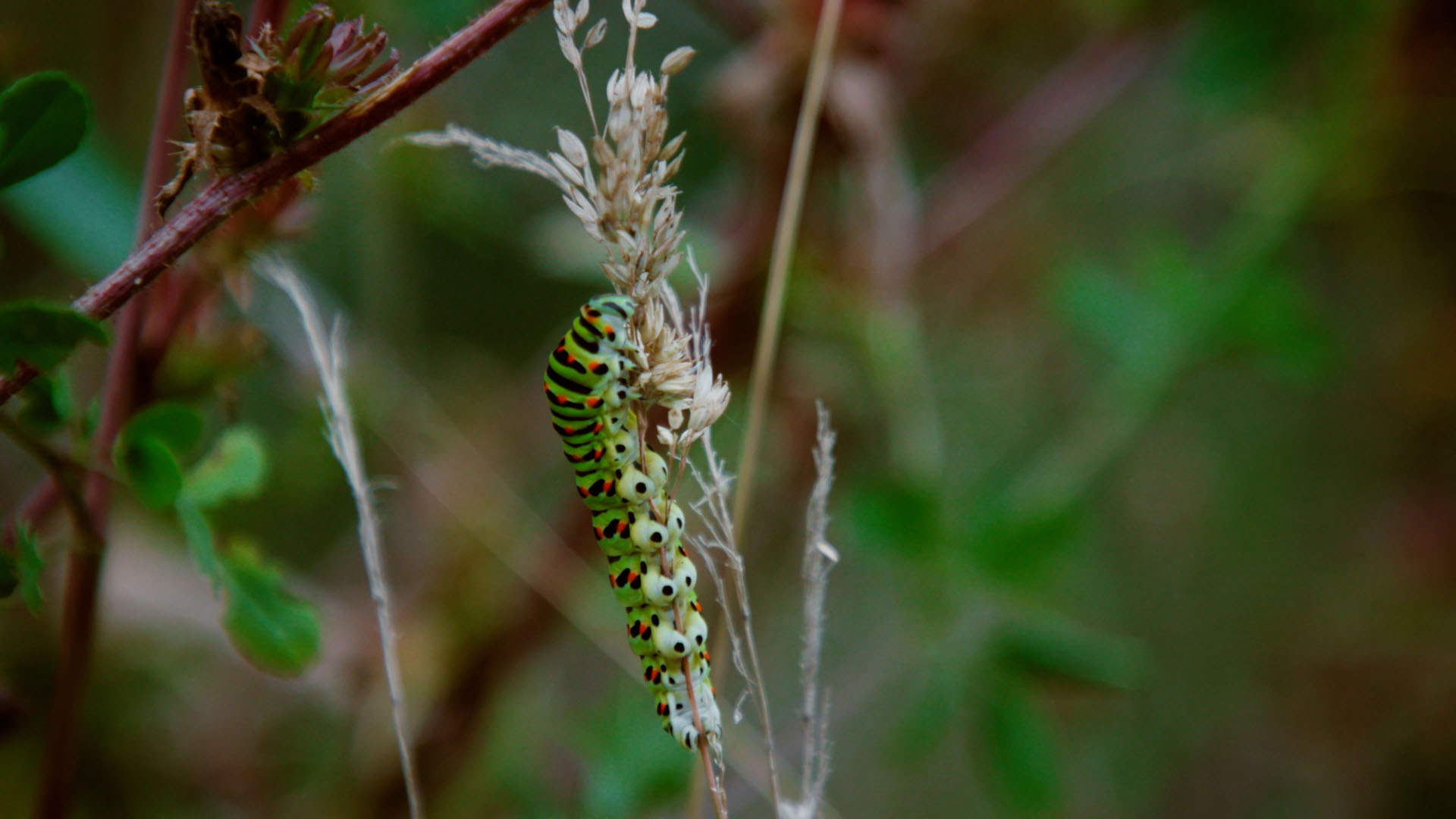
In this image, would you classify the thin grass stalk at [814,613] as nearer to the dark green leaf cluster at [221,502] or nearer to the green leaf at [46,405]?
the dark green leaf cluster at [221,502]

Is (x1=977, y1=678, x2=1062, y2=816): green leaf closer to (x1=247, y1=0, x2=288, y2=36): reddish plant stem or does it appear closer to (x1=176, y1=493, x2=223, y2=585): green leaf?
(x1=176, y1=493, x2=223, y2=585): green leaf

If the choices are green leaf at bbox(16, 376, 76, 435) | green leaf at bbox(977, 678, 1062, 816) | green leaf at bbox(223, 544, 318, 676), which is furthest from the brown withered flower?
green leaf at bbox(977, 678, 1062, 816)

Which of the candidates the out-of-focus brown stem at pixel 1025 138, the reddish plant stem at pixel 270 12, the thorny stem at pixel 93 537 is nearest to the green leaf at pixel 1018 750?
the out-of-focus brown stem at pixel 1025 138

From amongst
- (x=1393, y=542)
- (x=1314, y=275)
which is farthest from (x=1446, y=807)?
(x=1314, y=275)

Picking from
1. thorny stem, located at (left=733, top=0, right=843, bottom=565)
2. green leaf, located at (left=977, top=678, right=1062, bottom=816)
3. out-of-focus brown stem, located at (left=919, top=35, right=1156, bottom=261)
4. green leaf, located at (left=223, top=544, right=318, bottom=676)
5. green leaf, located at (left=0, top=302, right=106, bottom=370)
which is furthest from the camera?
out-of-focus brown stem, located at (left=919, top=35, right=1156, bottom=261)

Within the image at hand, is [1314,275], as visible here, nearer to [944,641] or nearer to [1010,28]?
[1010,28]

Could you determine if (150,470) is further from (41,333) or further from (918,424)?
(918,424)
